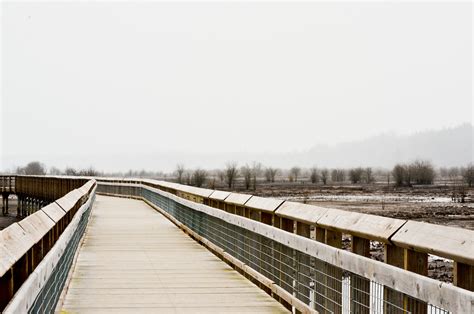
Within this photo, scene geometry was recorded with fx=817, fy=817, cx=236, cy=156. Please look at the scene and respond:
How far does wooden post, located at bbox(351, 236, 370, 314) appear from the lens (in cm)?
633

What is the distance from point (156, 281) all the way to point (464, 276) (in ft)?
22.8

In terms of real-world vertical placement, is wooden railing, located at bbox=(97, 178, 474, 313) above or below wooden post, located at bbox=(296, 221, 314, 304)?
above

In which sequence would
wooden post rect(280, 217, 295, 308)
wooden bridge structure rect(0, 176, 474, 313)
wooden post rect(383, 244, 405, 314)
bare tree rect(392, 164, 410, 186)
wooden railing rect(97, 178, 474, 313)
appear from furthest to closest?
1. bare tree rect(392, 164, 410, 186)
2. wooden post rect(280, 217, 295, 308)
3. wooden post rect(383, 244, 405, 314)
4. wooden bridge structure rect(0, 176, 474, 313)
5. wooden railing rect(97, 178, 474, 313)

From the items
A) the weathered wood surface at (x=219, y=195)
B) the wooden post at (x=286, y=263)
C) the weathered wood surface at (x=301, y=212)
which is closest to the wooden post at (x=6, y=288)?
the weathered wood surface at (x=301, y=212)

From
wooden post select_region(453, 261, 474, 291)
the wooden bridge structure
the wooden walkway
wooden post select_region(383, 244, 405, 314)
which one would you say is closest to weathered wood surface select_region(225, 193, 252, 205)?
the wooden bridge structure

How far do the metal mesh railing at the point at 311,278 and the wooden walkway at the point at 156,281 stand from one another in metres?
0.33

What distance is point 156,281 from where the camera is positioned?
11.1 metres

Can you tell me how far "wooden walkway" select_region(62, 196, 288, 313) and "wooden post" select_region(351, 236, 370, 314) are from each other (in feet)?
7.64

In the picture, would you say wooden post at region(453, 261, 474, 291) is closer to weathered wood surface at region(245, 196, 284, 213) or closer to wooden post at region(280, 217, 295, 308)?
wooden post at region(280, 217, 295, 308)

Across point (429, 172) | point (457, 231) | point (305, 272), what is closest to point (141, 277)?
point (305, 272)

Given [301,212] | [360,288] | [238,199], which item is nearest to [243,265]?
[238,199]

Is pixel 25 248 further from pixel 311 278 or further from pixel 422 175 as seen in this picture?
pixel 422 175

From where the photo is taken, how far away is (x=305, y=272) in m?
8.23

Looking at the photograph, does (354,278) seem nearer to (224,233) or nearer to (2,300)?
(2,300)
